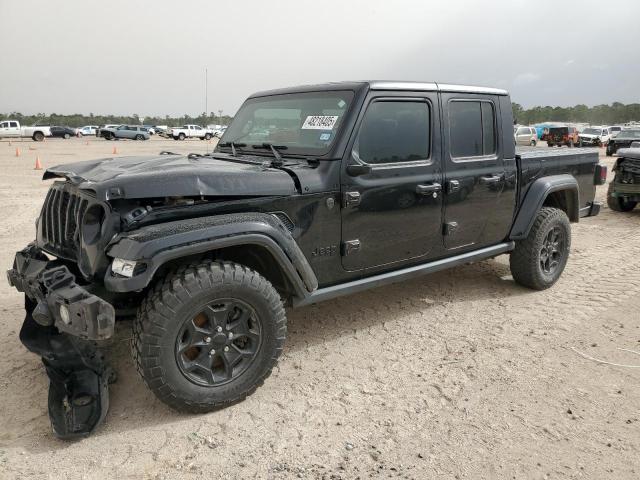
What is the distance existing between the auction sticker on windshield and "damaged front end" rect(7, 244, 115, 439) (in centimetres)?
183

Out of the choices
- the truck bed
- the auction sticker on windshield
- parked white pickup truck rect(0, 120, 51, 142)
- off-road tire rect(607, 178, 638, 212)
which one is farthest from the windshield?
parked white pickup truck rect(0, 120, 51, 142)

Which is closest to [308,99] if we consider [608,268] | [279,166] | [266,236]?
[279,166]

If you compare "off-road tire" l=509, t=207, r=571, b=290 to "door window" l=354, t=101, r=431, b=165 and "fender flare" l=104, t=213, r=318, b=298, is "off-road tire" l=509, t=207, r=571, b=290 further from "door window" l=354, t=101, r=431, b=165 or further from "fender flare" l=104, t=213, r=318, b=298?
"fender flare" l=104, t=213, r=318, b=298

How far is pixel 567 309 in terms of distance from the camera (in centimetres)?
453

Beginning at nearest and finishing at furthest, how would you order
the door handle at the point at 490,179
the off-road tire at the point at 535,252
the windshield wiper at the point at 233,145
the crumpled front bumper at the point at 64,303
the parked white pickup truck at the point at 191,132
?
the crumpled front bumper at the point at 64,303
the windshield wiper at the point at 233,145
the door handle at the point at 490,179
the off-road tire at the point at 535,252
the parked white pickup truck at the point at 191,132

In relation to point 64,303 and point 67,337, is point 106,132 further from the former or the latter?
point 64,303

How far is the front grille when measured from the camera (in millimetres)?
2969

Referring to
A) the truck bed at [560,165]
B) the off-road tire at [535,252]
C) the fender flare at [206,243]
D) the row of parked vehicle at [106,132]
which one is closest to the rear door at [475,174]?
the truck bed at [560,165]

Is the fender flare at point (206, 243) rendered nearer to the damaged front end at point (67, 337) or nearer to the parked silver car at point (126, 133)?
the damaged front end at point (67, 337)

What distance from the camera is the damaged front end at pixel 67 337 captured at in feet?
8.33

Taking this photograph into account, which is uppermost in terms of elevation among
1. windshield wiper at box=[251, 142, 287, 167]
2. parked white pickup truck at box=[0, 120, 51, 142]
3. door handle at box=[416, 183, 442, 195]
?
parked white pickup truck at box=[0, 120, 51, 142]

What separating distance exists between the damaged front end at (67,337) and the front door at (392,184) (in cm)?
163

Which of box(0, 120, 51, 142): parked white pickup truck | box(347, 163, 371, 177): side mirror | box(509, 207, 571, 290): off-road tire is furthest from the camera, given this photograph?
box(0, 120, 51, 142): parked white pickup truck

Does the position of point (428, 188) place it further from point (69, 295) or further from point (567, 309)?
point (69, 295)
